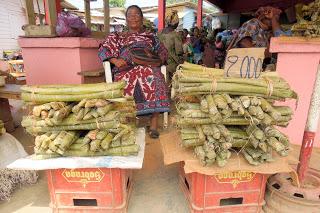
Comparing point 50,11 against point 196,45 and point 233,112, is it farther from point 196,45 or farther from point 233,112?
point 196,45

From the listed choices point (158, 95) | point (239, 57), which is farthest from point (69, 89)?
point (158, 95)

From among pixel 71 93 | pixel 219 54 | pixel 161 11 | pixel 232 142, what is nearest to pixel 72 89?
pixel 71 93

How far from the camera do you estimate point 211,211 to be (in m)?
2.08

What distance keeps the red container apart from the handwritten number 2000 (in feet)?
4.25

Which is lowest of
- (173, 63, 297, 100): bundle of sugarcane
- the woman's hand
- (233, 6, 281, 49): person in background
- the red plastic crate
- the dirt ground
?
the dirt ground

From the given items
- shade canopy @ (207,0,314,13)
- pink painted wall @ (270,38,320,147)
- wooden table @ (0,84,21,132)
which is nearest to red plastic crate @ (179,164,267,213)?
pink painted wall @ (270,38,320,147)

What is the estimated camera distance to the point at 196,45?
8.63m

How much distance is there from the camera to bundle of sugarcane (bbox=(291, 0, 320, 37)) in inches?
106

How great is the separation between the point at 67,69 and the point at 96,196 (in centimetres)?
245

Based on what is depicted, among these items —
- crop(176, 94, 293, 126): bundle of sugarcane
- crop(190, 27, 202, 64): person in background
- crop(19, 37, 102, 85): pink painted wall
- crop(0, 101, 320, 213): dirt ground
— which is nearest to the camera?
crop(176, 94, 293, 126): bundle of sugarcane

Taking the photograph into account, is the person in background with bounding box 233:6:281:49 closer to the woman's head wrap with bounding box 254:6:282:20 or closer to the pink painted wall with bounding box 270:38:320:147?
the woman's head wrap with bounding box 254:6:282:20

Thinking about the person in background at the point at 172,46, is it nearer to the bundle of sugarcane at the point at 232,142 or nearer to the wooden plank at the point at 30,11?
the wooden plank at the point at 30,11

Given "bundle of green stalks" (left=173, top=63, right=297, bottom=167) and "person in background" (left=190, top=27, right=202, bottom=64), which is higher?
"person in background" (left=190, top=27, right=202, bottom=64)

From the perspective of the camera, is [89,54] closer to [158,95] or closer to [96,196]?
[158,95]
